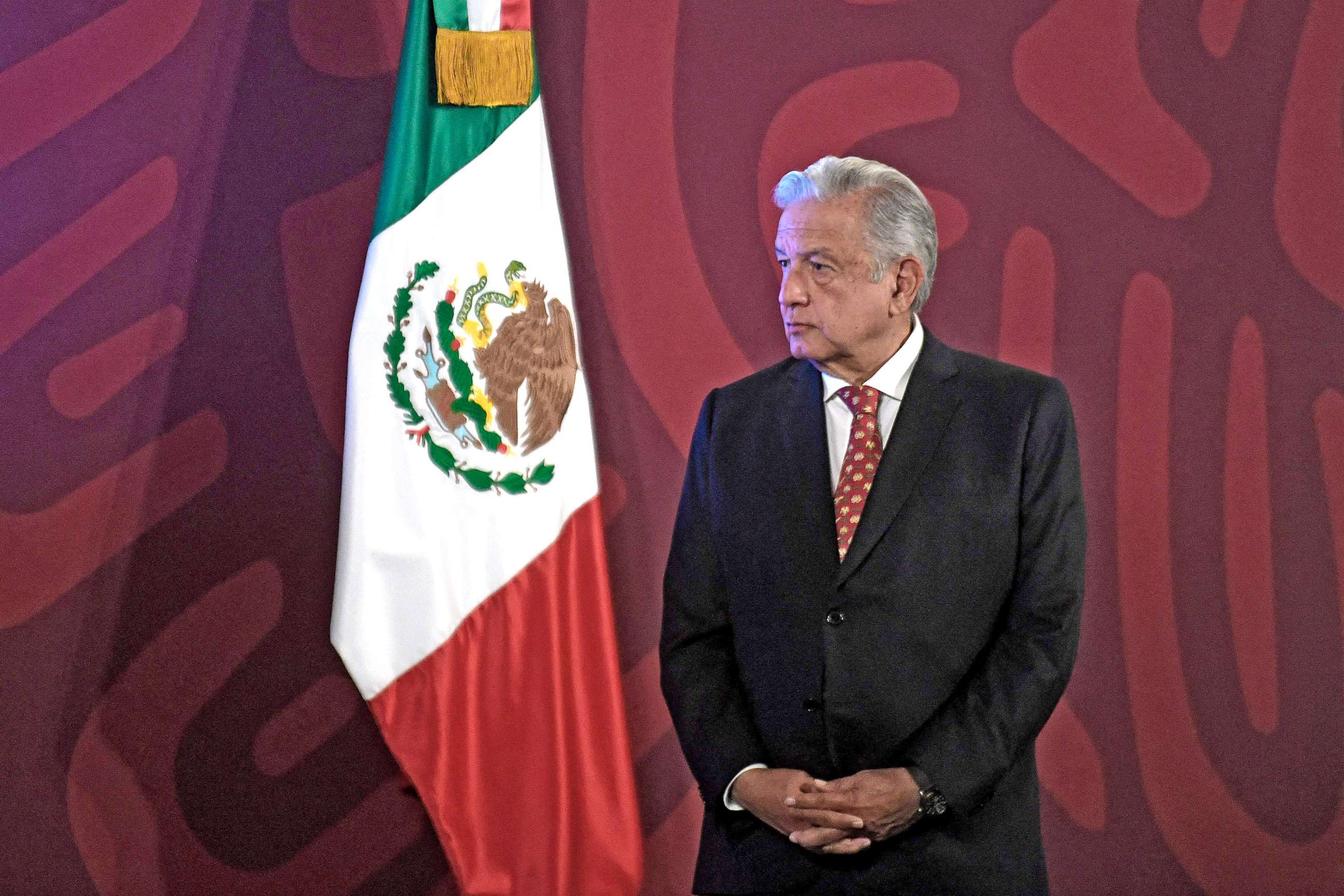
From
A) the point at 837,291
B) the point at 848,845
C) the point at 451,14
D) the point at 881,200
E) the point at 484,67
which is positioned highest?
the point at 451,14

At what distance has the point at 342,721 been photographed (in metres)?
2.57

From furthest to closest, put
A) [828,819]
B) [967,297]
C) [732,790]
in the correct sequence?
[967,297] → [732,790] → [828,819]

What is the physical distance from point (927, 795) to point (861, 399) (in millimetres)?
530

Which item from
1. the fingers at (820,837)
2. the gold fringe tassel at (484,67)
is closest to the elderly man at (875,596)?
the fingers at (820,837)

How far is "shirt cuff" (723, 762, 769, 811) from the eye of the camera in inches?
61.8

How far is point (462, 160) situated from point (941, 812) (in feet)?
5.22

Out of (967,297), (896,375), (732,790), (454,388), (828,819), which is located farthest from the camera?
(967,297)

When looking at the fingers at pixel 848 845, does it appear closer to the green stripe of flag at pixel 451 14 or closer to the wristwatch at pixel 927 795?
the wristwatch at pixel 927 795

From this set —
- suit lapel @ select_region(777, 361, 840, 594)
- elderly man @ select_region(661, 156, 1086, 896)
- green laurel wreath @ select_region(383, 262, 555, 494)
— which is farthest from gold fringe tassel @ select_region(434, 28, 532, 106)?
suit lapel @ select_region(777, 361, 840, 594)

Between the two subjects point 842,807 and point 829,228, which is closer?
point 842,807

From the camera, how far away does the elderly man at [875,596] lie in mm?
1505

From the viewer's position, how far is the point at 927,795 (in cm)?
147

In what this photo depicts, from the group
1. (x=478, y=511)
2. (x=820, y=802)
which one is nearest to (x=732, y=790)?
(x=820, y=802)

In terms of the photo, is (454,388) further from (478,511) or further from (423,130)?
(423,130)
